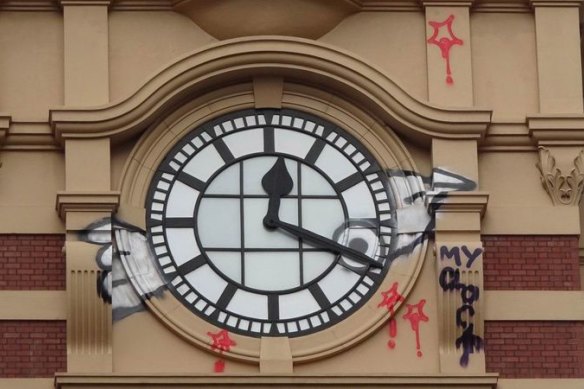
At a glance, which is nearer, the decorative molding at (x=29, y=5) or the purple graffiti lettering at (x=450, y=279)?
the purple graffiti lettering at (x=450, y=279)

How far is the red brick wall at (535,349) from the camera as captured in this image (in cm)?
2475

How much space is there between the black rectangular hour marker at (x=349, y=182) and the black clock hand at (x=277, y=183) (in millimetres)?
370

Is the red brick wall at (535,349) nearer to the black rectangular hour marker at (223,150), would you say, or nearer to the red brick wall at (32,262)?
the black rectangular hour marker at (223,150)

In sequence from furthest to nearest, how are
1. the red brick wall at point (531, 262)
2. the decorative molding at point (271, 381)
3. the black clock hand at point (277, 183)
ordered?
the black clock hand at point (277, 183)
the red brick wall at point (531, 262)
the decorative molding at point (271, 381)

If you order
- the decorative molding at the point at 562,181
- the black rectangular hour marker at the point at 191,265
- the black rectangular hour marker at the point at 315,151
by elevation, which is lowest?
the black rectangular hour marker at the point at 191,265

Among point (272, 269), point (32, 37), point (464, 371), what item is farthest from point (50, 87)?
point (464, 371)

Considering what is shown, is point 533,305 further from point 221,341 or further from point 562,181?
point 221,341

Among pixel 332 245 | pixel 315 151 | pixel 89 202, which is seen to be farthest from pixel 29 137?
pixel 332 245

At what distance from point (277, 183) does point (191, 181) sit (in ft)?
2.20

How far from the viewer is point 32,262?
24.9 meters

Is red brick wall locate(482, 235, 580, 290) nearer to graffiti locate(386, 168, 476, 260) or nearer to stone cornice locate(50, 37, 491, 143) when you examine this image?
graffiti locate(386, 168, 476, 260)

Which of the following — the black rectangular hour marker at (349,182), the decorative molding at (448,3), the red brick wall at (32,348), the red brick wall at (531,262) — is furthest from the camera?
the decorative molding at (448,3)

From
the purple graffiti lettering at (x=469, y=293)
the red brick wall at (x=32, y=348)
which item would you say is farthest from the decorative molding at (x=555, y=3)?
the red brick wall at (x=32, y=348)

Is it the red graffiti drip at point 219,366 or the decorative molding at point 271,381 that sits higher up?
the red graffiti drip at point 219,366
